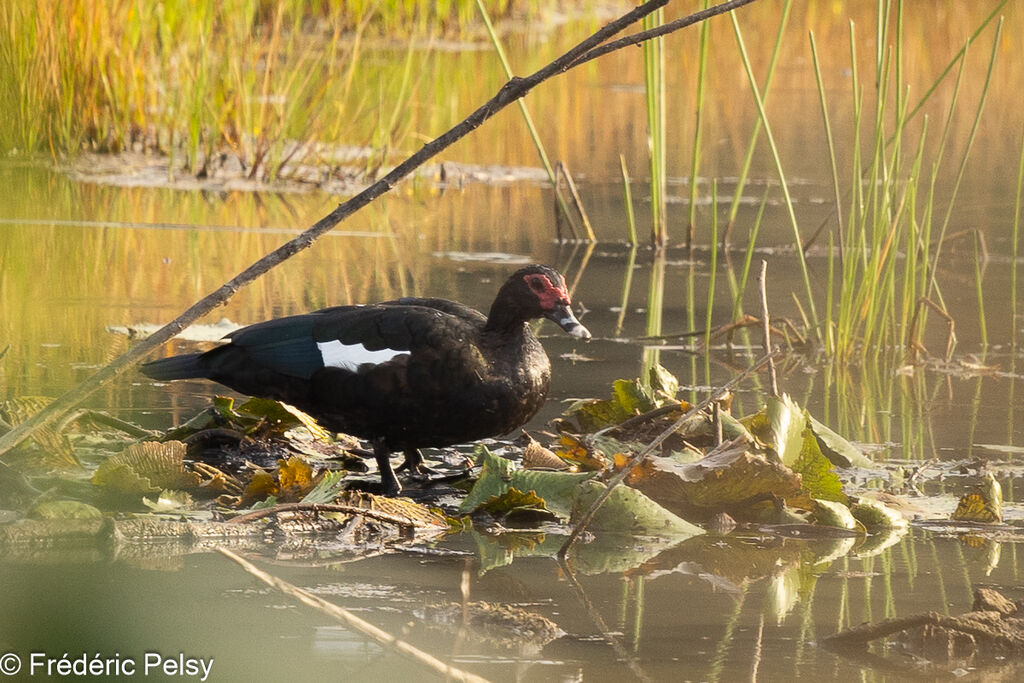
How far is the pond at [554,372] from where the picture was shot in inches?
86.4

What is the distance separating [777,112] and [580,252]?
5902 millimetres

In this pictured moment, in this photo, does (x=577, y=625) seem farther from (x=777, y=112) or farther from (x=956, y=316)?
(x=777, y=112)

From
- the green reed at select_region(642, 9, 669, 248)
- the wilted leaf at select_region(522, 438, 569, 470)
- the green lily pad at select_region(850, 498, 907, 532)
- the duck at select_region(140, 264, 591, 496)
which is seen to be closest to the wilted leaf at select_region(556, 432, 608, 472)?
the wilted leaf at select_region(522, 438, 569, 470)

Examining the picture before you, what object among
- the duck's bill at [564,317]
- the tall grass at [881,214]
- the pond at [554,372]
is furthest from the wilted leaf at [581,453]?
the tall grass at [881,214]

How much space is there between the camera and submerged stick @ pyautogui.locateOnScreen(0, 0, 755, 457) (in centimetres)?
250

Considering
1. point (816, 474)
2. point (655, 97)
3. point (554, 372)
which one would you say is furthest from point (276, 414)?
point (655, 97)

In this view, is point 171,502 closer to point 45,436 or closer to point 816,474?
point 45,436

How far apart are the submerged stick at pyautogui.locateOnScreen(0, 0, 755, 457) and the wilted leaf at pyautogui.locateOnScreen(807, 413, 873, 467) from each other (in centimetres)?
150

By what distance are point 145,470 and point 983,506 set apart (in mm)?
1965

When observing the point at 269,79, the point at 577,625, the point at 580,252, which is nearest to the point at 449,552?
the point at 577,625

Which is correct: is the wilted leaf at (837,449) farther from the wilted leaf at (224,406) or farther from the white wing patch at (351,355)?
the wilted leaf at (224,406)

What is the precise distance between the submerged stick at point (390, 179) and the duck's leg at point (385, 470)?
0.94 metres

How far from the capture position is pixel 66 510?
9.20ft

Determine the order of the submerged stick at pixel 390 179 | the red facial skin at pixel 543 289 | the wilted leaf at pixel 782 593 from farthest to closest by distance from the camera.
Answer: the red facial skin at pixel 543 289 → the wilted leaf at pixel 782 593 → the submerged stick at pixel 390 179
